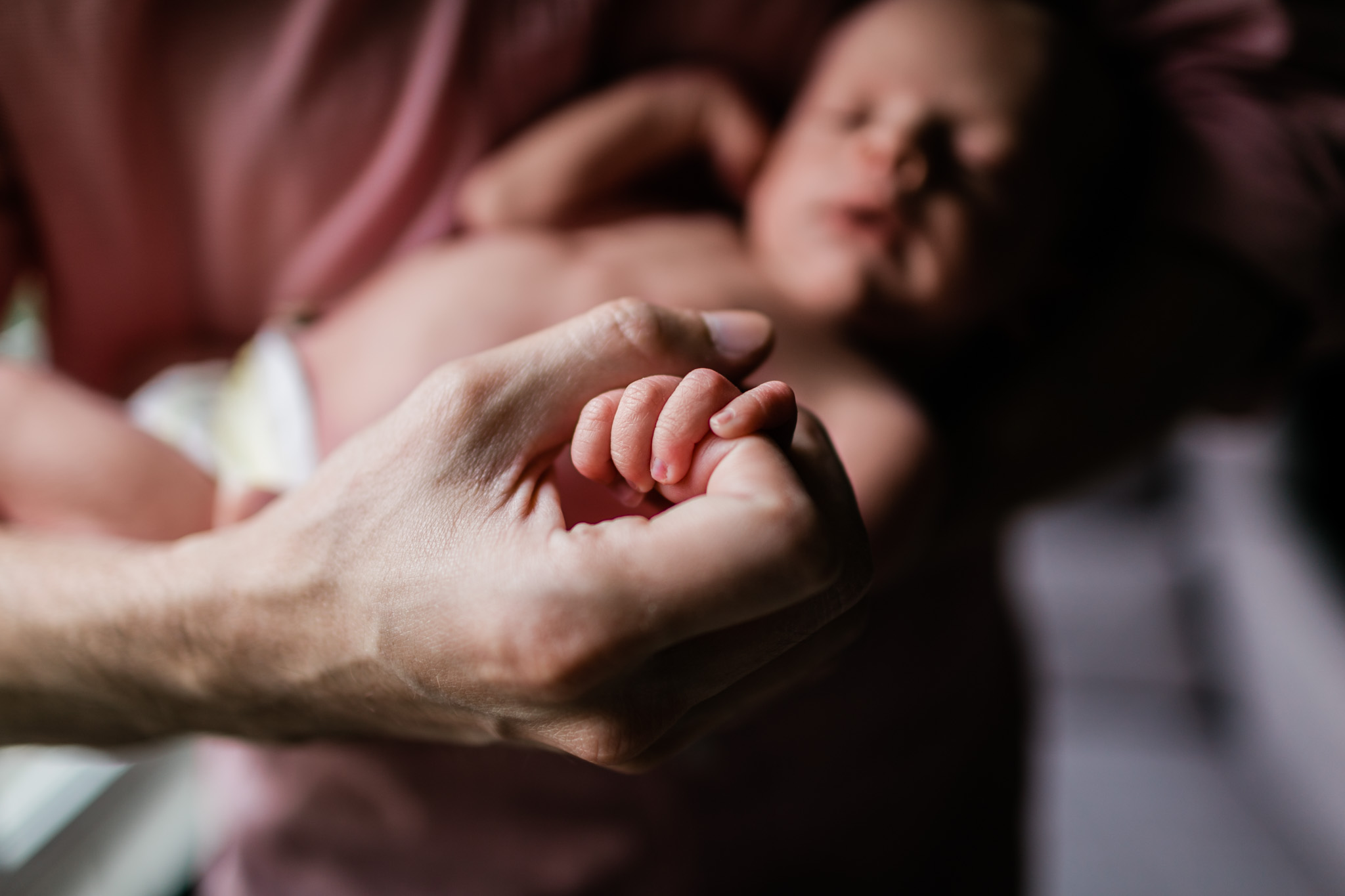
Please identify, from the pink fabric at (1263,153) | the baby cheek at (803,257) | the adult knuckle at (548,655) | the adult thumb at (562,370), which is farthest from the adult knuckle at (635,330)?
the pink fabric at (1263,153)

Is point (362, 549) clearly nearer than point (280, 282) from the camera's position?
Yes

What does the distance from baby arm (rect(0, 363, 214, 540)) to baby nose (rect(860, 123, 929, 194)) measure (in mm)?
520

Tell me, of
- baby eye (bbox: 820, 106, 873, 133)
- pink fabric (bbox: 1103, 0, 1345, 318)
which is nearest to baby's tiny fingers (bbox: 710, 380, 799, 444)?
baby eye (bbox: 820, 106, 873, 133)

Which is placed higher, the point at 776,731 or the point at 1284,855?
the point at 776,731

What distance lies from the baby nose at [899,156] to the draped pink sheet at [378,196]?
0.16m

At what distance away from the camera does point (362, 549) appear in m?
0.34

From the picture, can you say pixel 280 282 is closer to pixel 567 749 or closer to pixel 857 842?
pixel 567 749

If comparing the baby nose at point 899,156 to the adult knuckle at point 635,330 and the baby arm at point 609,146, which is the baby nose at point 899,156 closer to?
the baby arm at point 609,146

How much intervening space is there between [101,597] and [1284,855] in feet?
5.40

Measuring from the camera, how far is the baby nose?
604 millimetres

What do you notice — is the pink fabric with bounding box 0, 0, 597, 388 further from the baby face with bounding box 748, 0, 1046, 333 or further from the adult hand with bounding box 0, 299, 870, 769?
the adult hand with bounding box 0, 299, 870, 769

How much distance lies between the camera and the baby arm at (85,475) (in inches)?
20.0

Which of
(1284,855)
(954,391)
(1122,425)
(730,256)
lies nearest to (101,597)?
(730,256)

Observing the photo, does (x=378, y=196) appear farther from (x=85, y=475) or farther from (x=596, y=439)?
(x=596, y=439)
